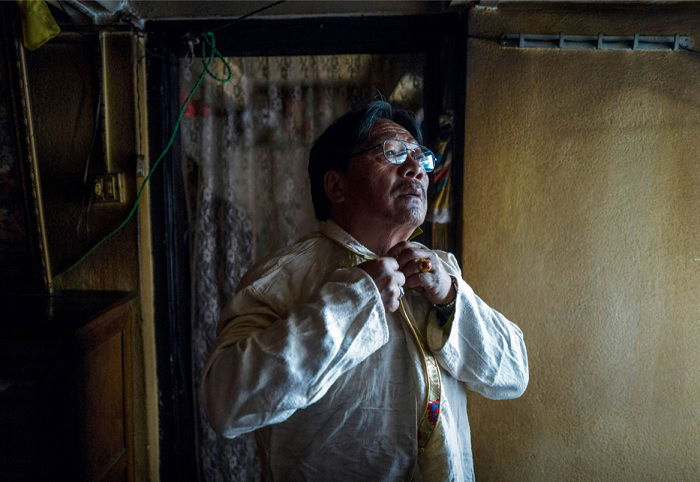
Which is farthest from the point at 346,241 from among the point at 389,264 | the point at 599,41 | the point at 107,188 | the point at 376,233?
the point at 599,41

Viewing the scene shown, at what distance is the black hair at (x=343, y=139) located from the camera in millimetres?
1119

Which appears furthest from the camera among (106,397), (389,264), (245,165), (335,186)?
(245,165)

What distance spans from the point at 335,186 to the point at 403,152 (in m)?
0.20

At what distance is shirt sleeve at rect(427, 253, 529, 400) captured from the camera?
3.34 ft

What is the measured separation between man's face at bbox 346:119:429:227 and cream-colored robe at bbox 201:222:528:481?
10 centimetres

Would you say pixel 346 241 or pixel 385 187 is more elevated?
pixel 385 187

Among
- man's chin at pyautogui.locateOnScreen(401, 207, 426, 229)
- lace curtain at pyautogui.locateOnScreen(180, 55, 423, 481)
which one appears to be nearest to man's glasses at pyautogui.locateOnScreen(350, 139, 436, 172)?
man's chin at pyautogui.locateOnScreen(401, 207, 426, 229)

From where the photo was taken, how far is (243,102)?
6.15 ft

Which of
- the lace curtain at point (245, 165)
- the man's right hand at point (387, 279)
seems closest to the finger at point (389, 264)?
the man's right hand at point (387, 279)

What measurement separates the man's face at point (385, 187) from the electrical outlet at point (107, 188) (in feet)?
3.54

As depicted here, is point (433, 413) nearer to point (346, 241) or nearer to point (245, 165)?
point (346, 241)

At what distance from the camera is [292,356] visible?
2.67 ft

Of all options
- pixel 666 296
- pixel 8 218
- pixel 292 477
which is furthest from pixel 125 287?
pixel 666 296

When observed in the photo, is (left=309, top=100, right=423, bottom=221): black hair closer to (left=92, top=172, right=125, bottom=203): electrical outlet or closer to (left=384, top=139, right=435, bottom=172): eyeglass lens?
(left=384, top=139, right=435, bottom=172): eyeglass lens
